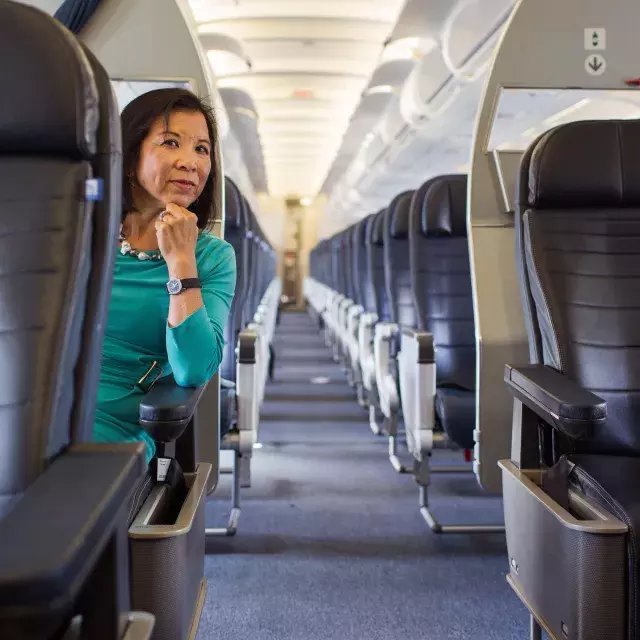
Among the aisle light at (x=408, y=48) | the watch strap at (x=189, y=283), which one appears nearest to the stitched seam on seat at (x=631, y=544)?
the watch strap at (x=189, y=283)

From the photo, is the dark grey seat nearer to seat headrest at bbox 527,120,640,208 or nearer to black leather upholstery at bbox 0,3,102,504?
seat headrest at bbox 527,120,640,208

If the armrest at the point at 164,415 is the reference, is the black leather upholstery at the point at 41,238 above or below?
above

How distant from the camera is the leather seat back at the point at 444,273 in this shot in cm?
304

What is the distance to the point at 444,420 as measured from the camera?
265cm

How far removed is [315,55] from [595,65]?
5716mm

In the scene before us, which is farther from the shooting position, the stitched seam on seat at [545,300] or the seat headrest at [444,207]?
the seat headrest at [444,207]

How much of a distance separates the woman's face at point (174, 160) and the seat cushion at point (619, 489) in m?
1.08

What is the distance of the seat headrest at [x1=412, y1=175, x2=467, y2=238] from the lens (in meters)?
3.03

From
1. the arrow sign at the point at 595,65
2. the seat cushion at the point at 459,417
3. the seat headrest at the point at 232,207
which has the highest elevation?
the arrow sign at the point at 595,65

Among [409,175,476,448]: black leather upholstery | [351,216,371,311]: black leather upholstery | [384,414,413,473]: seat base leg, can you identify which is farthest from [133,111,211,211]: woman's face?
[351,216,371,311]: black leather upholstery

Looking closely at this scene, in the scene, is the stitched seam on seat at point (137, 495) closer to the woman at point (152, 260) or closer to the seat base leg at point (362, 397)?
the woman at point (152, 260)

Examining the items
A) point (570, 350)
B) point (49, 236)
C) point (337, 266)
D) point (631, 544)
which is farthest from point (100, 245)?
point (337, 266)

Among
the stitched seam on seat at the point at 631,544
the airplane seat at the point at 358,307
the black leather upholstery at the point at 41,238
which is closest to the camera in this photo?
the black leather upholstery at the point at 41,238

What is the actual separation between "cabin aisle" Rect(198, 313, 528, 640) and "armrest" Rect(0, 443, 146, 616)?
130cm
